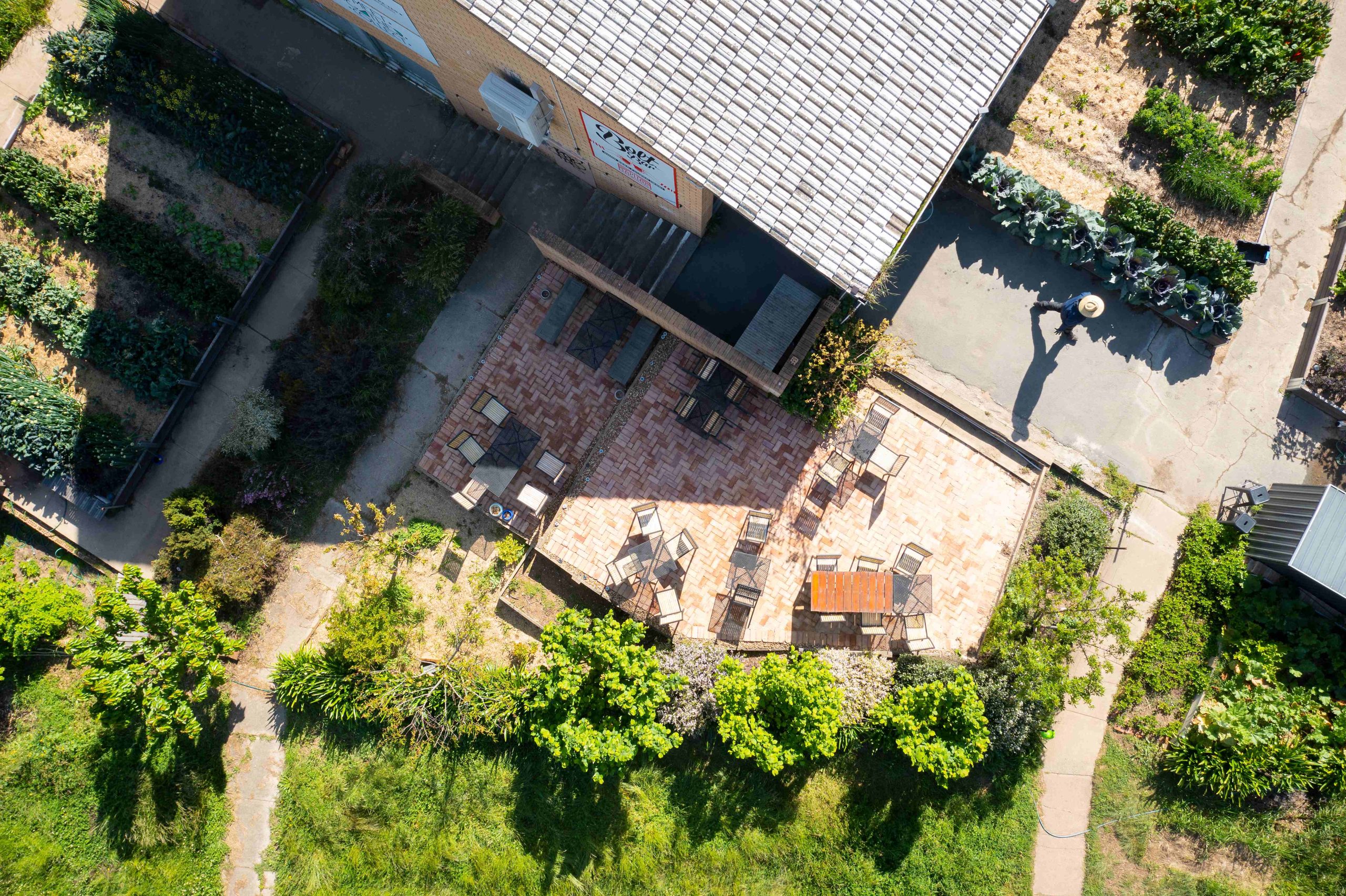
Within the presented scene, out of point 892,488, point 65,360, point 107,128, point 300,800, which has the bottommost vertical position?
point 300,800

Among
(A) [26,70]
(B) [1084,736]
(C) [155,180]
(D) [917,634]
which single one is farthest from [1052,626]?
(A) [26,70]

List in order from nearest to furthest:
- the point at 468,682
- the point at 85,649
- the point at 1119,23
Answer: the point at 85,649, the point at 468,682, the point at 1119,23

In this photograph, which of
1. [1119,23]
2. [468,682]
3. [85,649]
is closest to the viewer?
[85,649]

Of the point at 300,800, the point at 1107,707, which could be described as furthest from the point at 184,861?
the point at 1107,707

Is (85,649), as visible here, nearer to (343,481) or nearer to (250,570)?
(250,570)

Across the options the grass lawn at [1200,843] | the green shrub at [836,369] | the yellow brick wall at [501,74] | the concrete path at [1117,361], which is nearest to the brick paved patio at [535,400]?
the yellow brick wall at [501,74]

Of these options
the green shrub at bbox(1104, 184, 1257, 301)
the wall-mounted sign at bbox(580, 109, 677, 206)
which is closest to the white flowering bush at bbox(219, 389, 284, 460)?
the wall-mounted sign at bbox(580, 109, 677, 206)

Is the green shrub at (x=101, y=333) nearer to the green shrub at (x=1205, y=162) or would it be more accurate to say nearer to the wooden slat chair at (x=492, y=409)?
the wooden slat chair at (x=492, y=409)
